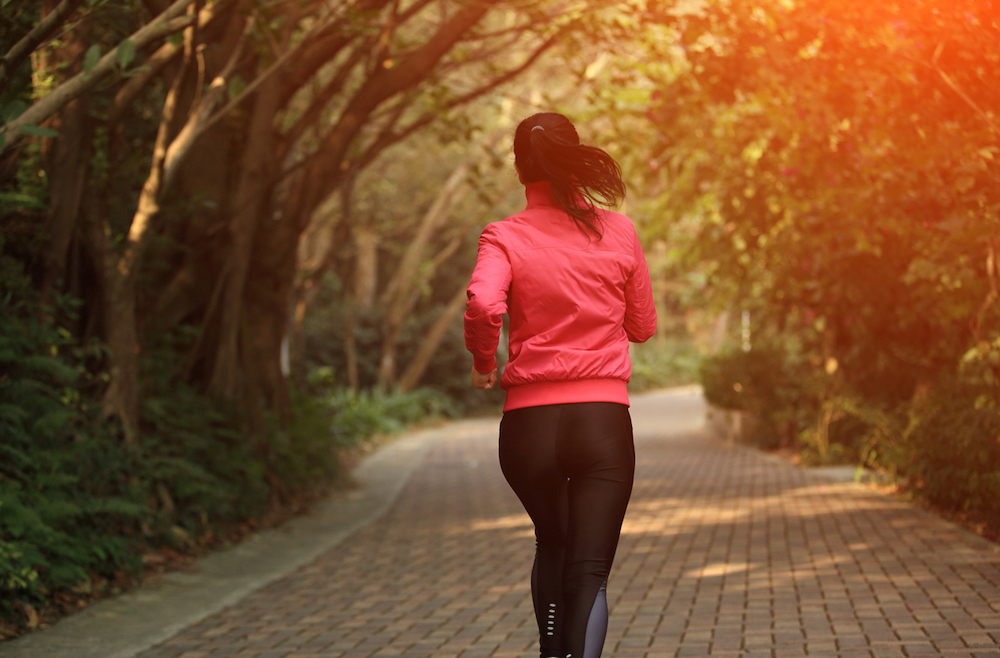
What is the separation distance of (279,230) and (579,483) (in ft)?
24.6

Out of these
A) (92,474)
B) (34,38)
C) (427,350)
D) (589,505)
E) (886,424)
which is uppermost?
(34,38)

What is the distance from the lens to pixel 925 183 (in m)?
7.71

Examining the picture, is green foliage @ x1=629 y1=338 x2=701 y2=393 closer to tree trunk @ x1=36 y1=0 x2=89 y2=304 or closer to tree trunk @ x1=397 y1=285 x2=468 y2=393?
tree trunk @ x1=397 y1=285 x2=468 y2=393

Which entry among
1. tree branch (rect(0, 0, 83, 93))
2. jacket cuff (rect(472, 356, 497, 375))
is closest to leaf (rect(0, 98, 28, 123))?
tree branch (rect(0, 0, 83, 93))

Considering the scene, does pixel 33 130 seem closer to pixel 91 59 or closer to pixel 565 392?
pixel 91 59

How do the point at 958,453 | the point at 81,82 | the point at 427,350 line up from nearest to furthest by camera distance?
the point at 81,82 → the point at 958,453 → the point at 427,350

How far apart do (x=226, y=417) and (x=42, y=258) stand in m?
2.29

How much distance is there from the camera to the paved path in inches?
188

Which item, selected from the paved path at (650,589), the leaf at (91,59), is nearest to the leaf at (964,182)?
the paved path at (650,589)

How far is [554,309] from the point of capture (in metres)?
→ 3.06

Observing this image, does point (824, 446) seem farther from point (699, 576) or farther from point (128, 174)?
point (128, 174)

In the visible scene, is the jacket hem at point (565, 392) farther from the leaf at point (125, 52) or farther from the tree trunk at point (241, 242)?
the tree trunk at point (241, 242)

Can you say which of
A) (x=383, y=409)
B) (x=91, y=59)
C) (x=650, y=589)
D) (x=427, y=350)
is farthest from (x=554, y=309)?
(x=427, y=350)

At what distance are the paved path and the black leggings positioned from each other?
1587mm
